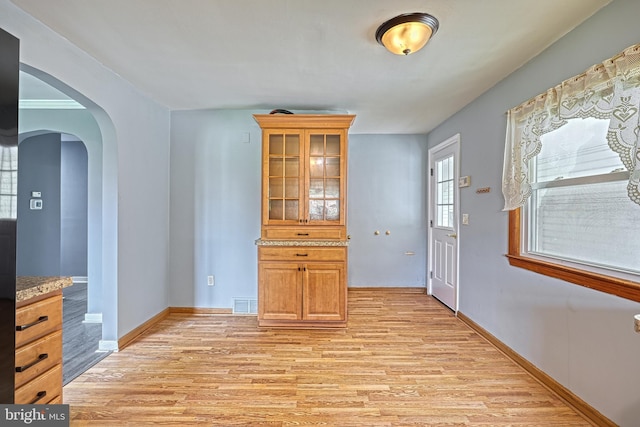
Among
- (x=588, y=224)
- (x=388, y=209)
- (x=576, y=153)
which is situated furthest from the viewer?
(x=388, y=209)

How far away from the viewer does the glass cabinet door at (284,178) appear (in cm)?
291

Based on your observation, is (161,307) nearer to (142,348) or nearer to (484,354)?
(142,348)

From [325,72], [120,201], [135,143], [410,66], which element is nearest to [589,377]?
[410,66]

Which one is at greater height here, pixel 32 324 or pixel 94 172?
pixel 94 172

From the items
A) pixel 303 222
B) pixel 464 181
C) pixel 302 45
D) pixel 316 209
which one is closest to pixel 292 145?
pixel 316 209

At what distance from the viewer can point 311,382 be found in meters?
1.96

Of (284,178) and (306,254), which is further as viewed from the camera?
(284,178)

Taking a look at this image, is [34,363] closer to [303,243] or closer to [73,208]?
[303,243]

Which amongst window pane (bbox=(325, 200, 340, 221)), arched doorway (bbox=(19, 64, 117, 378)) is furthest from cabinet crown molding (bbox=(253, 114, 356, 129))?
arched doorway (bbox=(19, 64, 117, 378))

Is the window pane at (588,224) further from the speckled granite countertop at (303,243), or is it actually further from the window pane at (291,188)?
the window pane at (291,188)

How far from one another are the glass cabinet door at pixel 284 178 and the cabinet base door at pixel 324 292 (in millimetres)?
594

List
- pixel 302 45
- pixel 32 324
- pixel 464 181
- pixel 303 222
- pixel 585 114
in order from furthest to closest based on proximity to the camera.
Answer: pixel 464 181 → pixel 303 222 → pixel 302 45 → pixel 585 114 → pixel 32 324

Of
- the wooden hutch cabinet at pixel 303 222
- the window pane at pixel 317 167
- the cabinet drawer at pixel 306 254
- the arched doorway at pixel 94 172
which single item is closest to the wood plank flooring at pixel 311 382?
the wooden hutch cabinet at pixel 303 222

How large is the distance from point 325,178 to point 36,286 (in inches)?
90.1
